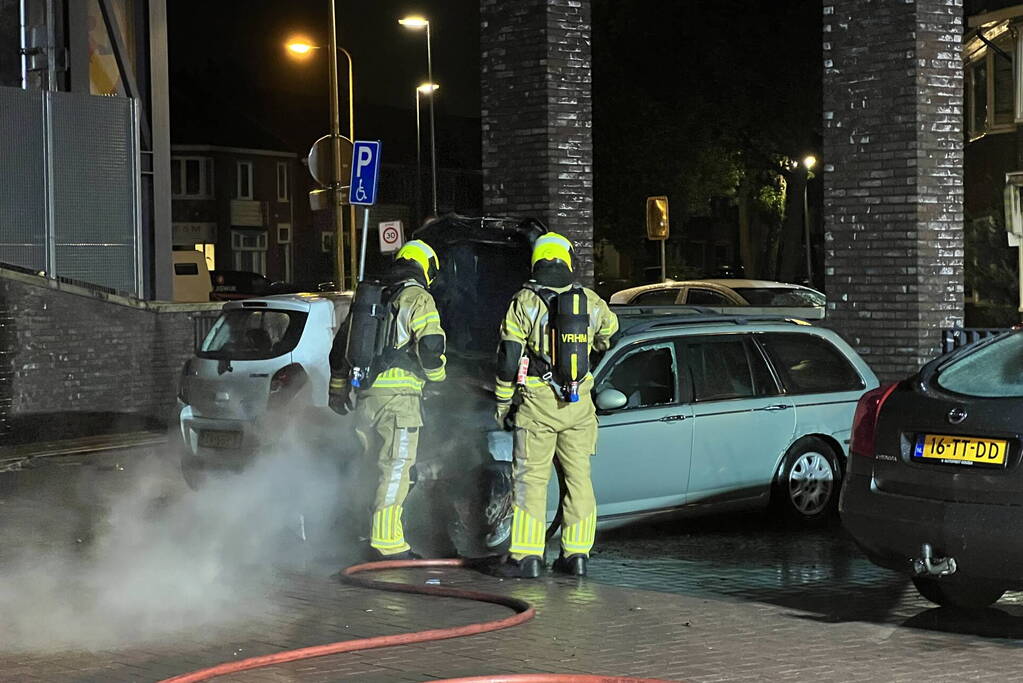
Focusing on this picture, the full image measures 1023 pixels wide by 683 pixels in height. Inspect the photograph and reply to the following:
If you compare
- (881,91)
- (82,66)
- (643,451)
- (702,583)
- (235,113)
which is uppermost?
(235,113)

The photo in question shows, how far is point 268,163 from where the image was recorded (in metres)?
82.1

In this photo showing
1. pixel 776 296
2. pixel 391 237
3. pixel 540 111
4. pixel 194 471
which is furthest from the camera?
pixel 776 296

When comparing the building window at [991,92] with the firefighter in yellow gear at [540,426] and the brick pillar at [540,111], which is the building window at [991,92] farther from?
the firefighter in yellow gear at [540,426]

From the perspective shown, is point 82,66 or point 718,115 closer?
point 82,66

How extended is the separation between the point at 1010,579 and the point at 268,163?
7747 centimetres

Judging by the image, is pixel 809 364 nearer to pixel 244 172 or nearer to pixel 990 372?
pixel 990 372

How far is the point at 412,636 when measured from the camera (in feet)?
22.8

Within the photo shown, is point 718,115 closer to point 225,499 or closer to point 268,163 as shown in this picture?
point 225,499

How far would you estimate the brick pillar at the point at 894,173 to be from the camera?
42.4ft

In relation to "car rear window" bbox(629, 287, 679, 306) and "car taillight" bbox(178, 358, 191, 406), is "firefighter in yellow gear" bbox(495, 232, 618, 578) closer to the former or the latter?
"car taillight" bbox(178, 358, 191, 406)

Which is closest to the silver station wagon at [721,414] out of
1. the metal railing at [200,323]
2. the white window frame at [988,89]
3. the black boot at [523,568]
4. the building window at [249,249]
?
the black boot at [523,568]

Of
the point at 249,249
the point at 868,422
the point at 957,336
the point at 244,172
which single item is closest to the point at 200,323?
the point at 957,336

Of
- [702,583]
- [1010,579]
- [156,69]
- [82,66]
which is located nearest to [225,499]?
[702,583]

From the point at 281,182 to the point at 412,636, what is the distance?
77578mm
